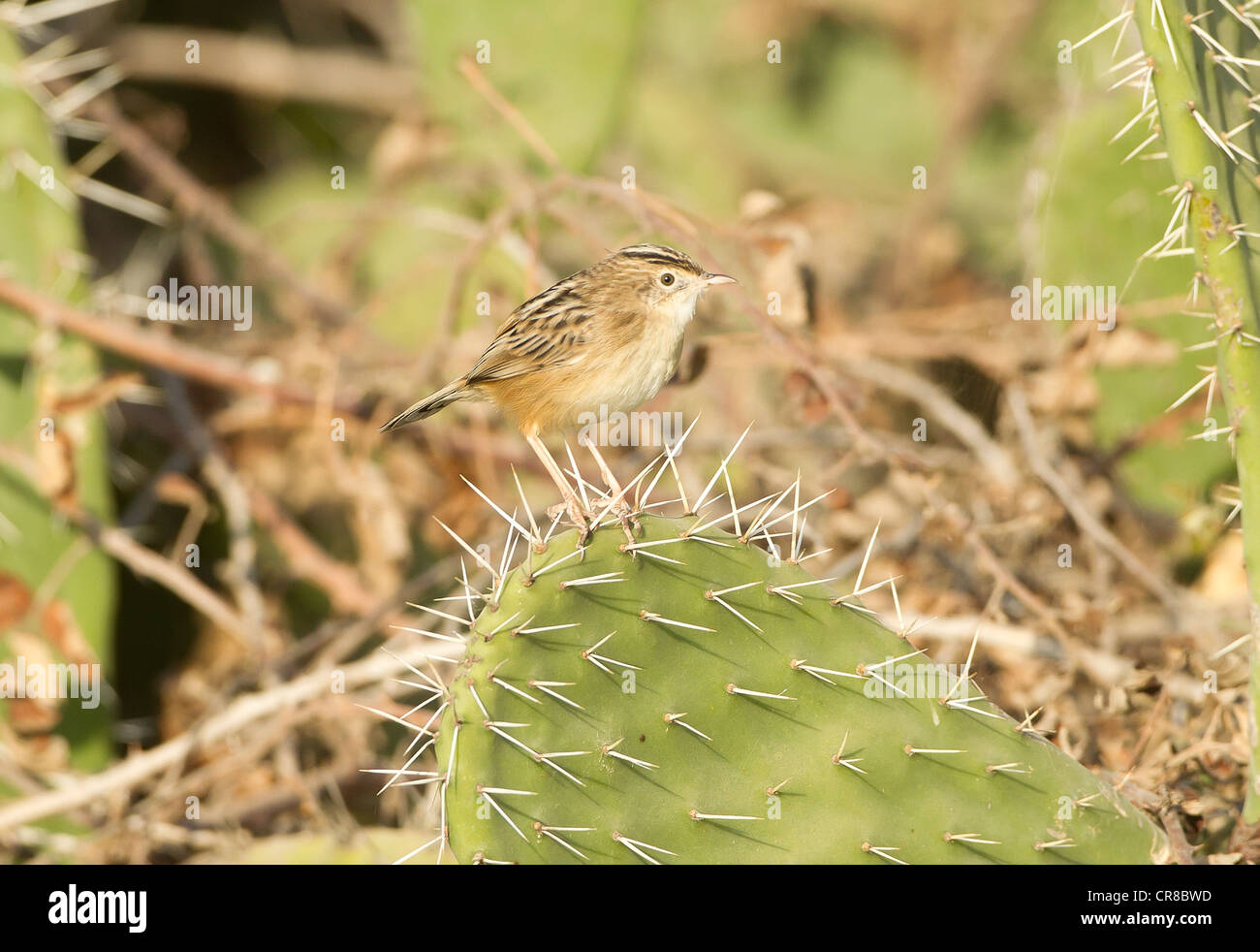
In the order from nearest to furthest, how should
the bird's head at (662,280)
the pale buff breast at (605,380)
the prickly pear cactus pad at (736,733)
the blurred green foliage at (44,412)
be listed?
1. the prickly pear cactus pad at (736,733)
2. the pale buff breast at (605,380)
3. the bird's head at (662,280)
4. the blurred green foliage at (44,412)

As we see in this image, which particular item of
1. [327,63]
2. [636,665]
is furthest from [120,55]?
[636,665]

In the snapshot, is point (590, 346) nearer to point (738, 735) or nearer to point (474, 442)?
point (738, 735)

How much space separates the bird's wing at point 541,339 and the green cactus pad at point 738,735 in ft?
2.12

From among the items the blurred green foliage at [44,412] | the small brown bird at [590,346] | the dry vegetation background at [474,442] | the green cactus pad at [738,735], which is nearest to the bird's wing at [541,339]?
the small brown bird at [590,346]

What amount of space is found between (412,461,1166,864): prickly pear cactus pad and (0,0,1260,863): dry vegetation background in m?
0.35

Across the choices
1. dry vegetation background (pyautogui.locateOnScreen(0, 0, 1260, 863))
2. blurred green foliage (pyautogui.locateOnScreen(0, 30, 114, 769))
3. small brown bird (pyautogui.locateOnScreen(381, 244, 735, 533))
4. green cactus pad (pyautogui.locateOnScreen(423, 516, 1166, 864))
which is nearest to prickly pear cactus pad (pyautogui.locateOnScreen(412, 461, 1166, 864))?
green cactus pad (pyautogui.locateOnScreen(423, 516, 1166, 864))

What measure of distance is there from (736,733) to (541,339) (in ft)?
3.46

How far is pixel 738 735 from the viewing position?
2371 millimetres

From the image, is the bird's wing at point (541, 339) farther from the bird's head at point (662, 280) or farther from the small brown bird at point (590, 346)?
the bird's head at point (662, 280)

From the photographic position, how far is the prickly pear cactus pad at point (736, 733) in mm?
2229

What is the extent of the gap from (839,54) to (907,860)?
5.68 m

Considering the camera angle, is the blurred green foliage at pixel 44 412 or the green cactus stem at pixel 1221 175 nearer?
the green cactus stem at pixel 1221 175

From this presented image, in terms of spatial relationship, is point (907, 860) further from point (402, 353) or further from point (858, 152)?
point (858, 152)

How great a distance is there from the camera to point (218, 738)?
12.8ft
